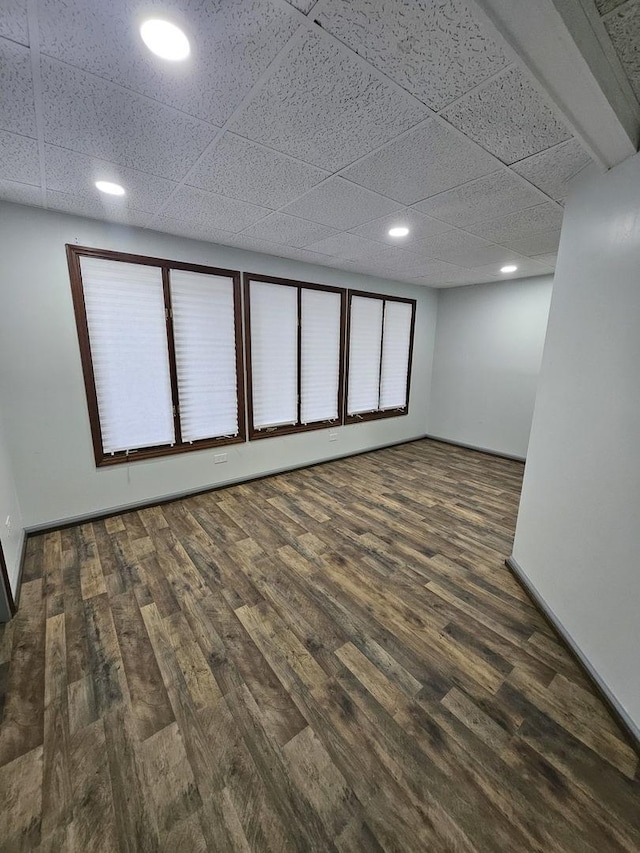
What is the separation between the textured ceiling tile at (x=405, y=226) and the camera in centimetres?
248

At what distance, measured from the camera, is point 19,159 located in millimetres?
1778

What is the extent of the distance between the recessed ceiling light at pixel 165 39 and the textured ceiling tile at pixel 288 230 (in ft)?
4.77

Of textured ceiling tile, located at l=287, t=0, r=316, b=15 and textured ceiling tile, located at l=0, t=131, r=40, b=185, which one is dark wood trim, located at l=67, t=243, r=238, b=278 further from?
textured ceiling tile, located at l=287, t=0, r=316, b=15

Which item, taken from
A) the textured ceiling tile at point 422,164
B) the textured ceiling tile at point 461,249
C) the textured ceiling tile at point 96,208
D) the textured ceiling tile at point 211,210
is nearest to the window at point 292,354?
the textured ceiling tile at point 211,210

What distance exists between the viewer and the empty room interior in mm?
1076

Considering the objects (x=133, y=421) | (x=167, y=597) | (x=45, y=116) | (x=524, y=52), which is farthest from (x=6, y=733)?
(x=524, y=52)

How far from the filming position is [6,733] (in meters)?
1.33

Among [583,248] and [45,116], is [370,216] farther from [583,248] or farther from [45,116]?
[45,116]

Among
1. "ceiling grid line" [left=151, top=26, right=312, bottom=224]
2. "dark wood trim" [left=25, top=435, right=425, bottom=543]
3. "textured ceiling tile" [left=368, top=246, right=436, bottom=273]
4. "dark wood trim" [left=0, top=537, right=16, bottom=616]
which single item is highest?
"textured ceiling tile" [left=368, top=246, right=436, bottom=273]

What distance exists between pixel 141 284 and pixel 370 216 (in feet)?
7.02

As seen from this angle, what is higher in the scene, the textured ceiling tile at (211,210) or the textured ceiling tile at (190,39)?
the textured ceiling tile at (211,210)

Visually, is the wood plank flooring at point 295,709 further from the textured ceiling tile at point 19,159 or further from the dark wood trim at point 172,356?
the textured ceiling tile at point 19,159

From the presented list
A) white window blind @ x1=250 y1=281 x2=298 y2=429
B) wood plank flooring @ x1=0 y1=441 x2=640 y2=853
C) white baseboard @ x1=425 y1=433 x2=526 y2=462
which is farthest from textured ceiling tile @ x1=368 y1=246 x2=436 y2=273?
white baseboard @ x1=425 y1=433 x2=526 y2=462

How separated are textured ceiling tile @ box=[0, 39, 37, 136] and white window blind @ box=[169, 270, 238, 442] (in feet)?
5.23
